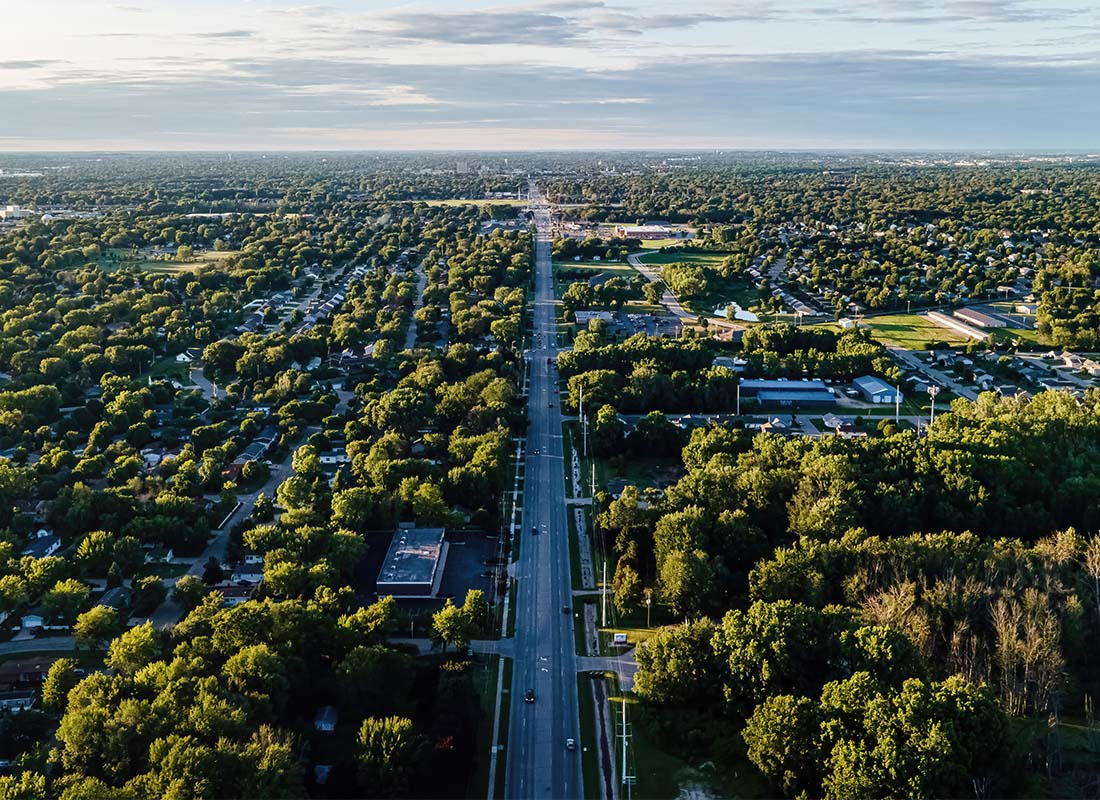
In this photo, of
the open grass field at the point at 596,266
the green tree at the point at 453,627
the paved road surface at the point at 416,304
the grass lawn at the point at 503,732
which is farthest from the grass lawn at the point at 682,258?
the grass lawn at the point at 503,732

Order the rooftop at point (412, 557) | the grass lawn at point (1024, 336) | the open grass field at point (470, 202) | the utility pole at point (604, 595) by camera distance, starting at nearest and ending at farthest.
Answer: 1. the utility pole at point (604, 595)
2. the rooftop at point (412, 557)
3. the grass lawn at point (1024, 336)
4. the open grass field at point (470, 202)

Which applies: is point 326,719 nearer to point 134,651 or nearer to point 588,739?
point 134,651

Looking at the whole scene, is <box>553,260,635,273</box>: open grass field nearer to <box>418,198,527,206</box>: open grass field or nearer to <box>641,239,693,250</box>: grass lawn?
<box>641,239,693,250</box>: grass lawn

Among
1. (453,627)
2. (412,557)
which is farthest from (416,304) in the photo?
(453,627)

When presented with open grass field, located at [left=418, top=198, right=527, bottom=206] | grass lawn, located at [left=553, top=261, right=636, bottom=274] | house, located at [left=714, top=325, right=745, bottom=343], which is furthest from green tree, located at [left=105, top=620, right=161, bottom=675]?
open grass field, located at [left=418, top=198, right=527, bottom=206]

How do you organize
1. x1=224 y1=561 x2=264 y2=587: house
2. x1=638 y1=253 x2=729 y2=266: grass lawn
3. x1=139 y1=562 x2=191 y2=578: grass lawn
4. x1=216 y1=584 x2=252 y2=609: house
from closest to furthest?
x1=216 y1=584 x2=252 y2=609: house → x1=224 y1=561 x2=264 y2=587: house → x1=139 y1=562 x2=191 y2=578: grass lawn → x1=638 y1=253 x2=729 y2=266: grass lawn

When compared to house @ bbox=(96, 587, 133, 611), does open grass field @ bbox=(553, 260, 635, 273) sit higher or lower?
higher

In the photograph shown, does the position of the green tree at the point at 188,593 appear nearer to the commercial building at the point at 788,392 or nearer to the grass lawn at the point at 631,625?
the grass lawn at the point at 631,625
